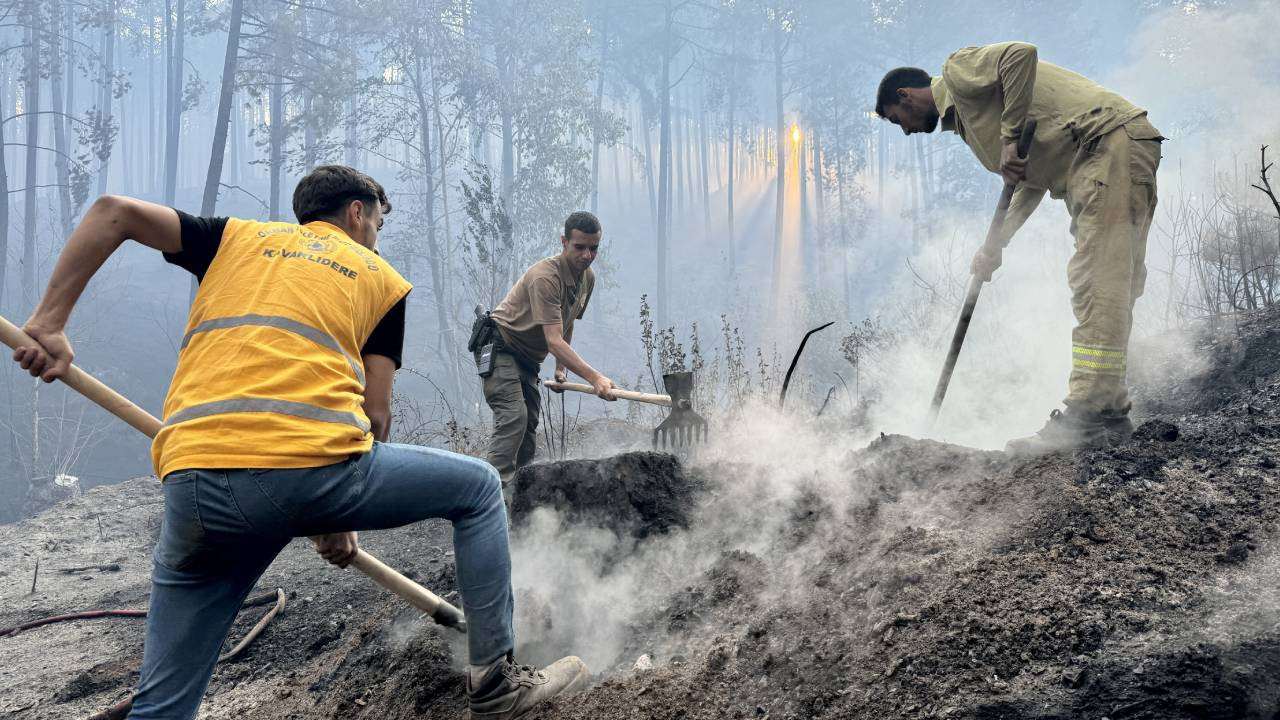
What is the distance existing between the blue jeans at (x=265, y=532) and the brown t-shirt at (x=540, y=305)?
2.96 m

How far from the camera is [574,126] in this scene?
23672 mm

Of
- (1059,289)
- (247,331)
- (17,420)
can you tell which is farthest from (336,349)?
(17,420)

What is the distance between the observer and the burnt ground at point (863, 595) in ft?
6.32

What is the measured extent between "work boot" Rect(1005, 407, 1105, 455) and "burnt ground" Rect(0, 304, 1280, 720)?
161mm

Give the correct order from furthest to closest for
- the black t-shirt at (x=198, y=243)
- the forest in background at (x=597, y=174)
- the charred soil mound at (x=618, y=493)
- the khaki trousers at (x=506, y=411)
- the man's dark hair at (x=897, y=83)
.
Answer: the forest in background at (x=597, y=174), the khaki trousers at (x=506, y=411), the man's dark hair at (x=897, y=83), the charred soil mound at (x=618, y=493), the black t-shirt at (x=198, y=243)

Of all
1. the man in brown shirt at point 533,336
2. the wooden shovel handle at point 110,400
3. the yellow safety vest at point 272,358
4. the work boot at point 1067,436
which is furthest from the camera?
the man in brown shirt at point 533,336

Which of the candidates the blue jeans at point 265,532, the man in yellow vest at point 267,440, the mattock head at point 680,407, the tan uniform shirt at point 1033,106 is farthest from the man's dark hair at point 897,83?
the blue jeans at point 265,532

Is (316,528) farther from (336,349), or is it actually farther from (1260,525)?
(1260,525)

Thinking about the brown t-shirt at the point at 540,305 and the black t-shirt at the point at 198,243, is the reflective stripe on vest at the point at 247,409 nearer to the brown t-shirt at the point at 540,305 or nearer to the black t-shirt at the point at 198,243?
the black t-shirt at the point at 198,243

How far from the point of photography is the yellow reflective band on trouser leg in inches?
135

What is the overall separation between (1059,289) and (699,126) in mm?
40830

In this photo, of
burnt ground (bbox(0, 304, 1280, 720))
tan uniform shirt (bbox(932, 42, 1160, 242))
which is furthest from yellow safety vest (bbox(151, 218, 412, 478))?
tan uniform shirt (bbox(932, 42, 1160, 242))

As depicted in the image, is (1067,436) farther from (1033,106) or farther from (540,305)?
(540,305)

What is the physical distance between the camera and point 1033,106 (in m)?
3.80
